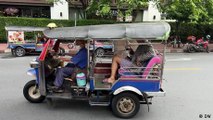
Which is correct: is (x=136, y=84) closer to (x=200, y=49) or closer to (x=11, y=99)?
(x=11, y=99)

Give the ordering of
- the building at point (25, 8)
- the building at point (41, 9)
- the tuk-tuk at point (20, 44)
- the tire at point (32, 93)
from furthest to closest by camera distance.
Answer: the building at point (41, 9)
the building at point (25, 8)
the tuk-tuk at point (20, 44)
the tire at point (32, 93)

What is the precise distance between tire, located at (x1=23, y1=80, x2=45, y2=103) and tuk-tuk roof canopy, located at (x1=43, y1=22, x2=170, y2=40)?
1.51m

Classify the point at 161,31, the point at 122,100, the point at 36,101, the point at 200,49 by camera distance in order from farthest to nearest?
the point at 200,49 → the point at 36,101 → the point at 122,100 → the point at 161,31

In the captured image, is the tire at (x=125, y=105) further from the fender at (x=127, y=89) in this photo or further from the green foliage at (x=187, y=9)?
the green foliage at (x=187, y=9)

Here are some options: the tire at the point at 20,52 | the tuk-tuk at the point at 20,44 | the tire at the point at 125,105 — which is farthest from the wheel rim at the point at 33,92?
the tire at the point at 20,52

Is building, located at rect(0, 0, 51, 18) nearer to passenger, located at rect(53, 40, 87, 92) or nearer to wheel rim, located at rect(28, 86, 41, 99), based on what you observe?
wheel rim, located at rect(28, 86, 41, 99)

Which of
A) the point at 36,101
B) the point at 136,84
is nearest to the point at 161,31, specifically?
the point at 136,84

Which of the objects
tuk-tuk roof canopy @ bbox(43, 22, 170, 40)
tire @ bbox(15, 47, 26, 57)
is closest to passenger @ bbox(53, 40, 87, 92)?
tuk-tuk roof canopy @ bbox(43, 22, 170, 40)

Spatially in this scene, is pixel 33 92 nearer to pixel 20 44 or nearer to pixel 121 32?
pixel 121 32

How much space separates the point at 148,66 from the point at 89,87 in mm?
1360

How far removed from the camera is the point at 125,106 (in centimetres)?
504

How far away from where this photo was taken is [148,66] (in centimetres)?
511

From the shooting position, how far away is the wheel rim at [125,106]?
197 inches

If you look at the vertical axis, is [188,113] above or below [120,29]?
below
